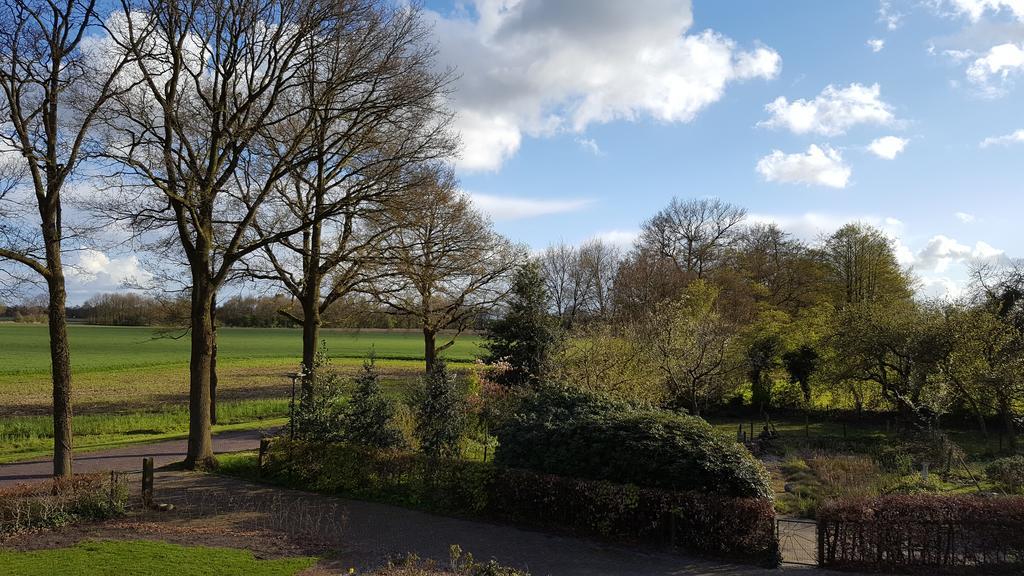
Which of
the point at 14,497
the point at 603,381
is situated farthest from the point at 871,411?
the point at 14,497

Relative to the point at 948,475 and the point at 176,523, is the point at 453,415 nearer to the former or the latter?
the point at 176,523

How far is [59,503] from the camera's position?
36.1ft

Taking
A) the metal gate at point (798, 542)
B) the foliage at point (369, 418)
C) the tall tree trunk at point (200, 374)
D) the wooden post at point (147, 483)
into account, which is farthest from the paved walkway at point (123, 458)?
the metal gate at point (798, 542)

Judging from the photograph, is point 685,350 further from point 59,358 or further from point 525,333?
point 59,358

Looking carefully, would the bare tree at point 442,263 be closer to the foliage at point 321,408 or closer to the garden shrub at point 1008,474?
the foliage at point 321,408

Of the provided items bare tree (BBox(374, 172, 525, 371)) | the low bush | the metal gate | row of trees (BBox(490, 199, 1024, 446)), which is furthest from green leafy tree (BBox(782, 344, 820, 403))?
the low bush

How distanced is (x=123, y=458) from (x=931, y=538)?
765 inches

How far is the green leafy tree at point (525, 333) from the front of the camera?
2280 centimetres

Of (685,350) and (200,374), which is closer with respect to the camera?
(200,374)

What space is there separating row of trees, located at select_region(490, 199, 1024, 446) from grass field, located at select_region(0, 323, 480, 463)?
192 inches

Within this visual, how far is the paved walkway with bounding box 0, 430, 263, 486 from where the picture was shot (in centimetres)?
1600

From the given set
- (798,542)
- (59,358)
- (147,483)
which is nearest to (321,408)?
(147,483)

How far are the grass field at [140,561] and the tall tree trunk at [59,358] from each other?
390cm

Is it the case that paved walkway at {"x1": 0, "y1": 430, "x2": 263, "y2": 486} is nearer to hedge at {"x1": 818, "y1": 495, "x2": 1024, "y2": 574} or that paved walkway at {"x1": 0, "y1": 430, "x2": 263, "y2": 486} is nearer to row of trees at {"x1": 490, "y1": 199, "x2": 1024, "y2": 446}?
row of trees at {"x1": 490, "y1": 199, "x2": 1024, "y2": 446}
